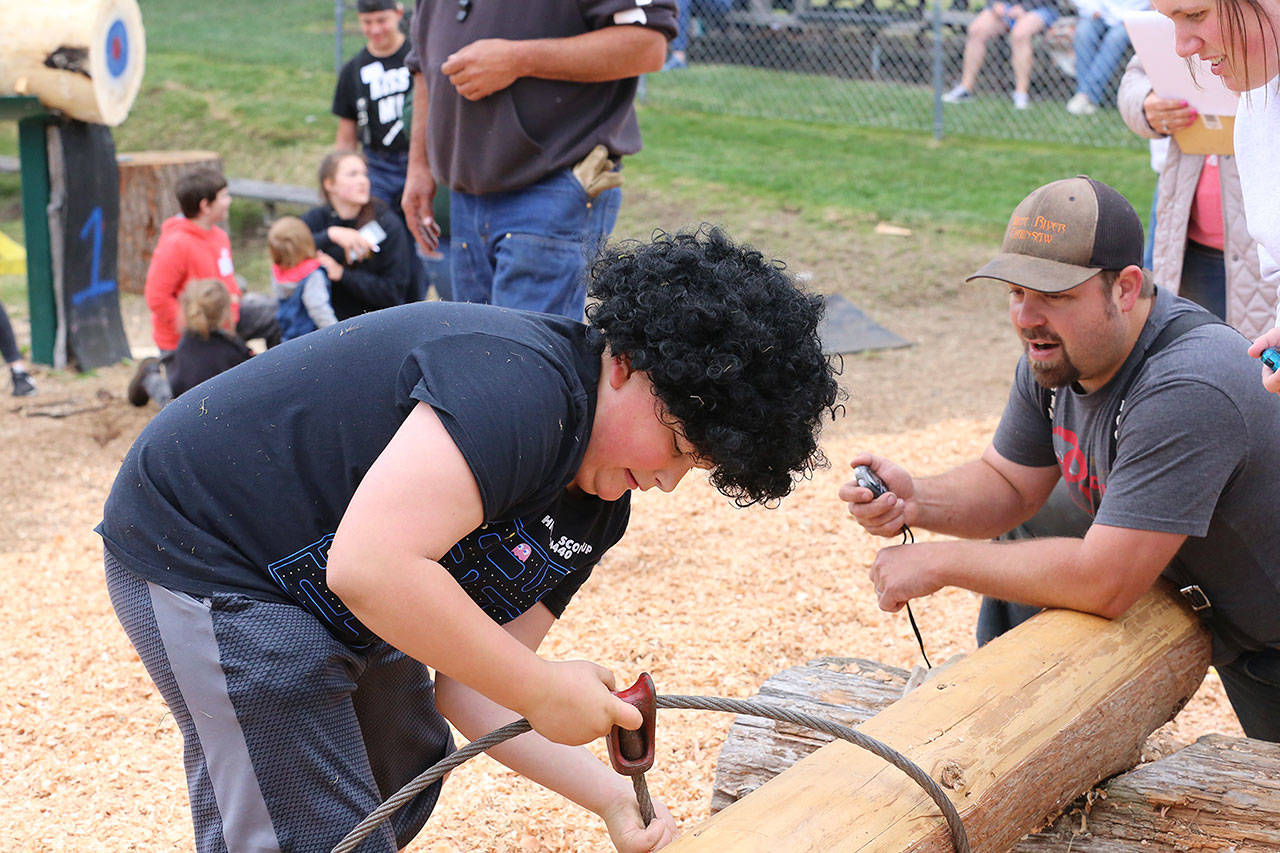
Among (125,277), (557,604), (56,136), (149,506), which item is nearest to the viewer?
(149,506)

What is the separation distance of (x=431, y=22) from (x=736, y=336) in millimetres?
2434

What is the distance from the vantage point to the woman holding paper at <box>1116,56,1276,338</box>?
327cm

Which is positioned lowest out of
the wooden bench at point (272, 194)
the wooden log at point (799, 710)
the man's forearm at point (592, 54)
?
the wooden bench at point (272, 194)

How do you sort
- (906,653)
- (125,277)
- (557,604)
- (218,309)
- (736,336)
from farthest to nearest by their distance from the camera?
(125,277), (218,309), (906,653), (557,604), (736,336)

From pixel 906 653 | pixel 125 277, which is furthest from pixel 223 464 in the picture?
pixel 125 277

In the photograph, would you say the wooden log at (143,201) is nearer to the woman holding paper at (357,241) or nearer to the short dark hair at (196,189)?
the short dark hair at (196,189)

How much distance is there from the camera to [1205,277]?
3555 mm

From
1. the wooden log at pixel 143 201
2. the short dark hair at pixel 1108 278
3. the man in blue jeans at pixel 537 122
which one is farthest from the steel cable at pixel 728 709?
the wooden log at pixel 143 201

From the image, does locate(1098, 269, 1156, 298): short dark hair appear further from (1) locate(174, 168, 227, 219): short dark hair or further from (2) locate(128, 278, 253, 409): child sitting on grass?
(1) locate(174, 168, 227, 219): short dark hair

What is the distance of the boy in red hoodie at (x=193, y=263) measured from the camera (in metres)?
6.07

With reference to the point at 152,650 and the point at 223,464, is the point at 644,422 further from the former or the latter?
the point at 152,650

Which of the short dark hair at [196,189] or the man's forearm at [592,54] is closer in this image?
the man's forearm at [592,54]

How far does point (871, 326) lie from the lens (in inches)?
279

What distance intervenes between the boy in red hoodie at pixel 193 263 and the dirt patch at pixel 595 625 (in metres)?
0.53
